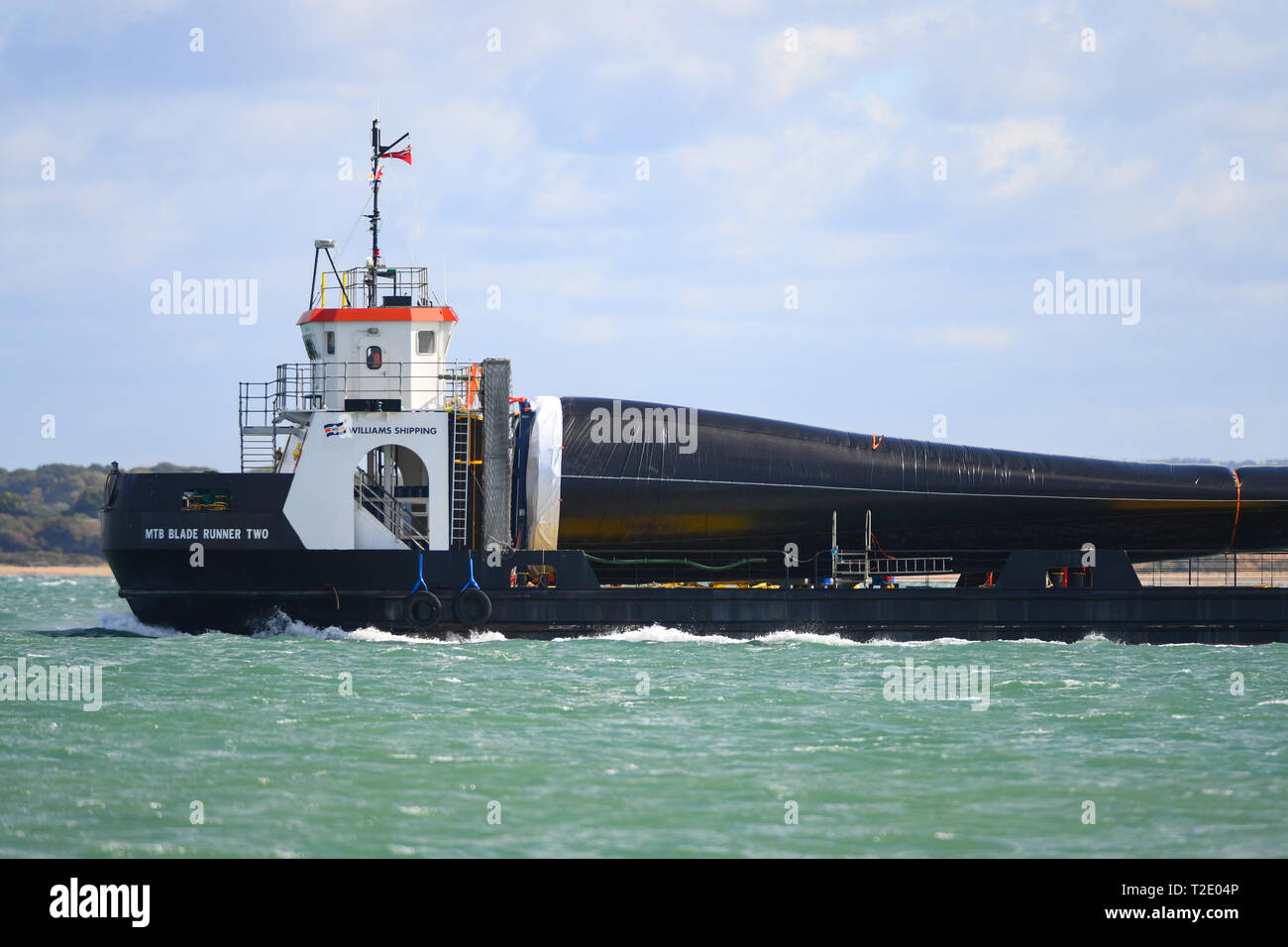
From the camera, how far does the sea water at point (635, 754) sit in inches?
519

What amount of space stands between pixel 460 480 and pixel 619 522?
132 inches

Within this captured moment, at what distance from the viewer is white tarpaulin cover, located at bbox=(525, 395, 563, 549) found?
27.6 m

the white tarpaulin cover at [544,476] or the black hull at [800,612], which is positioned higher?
the white tarpaulin cover at [544,476]

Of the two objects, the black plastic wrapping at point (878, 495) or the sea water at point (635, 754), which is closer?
the sea water at point (635, 754)

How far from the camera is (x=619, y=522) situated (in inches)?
1117

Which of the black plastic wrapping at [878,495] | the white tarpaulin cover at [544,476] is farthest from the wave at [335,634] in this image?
the black plastic wrapping at [878,495]

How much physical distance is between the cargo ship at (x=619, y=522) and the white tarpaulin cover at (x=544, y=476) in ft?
0.14

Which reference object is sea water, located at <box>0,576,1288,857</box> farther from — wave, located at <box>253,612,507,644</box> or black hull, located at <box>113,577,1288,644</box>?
black hull, located at <box>113,577,1288,644</box>

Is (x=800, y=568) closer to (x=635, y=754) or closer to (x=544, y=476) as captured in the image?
(x=544, y=476)

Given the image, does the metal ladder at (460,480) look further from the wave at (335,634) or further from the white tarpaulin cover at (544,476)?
the wave at (335,634)

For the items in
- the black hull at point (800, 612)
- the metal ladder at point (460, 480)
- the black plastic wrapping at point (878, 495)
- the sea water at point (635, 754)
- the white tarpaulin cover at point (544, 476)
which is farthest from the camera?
the black plastic wrapping at point (878, 495)

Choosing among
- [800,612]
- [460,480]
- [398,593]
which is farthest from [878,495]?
[398,593]

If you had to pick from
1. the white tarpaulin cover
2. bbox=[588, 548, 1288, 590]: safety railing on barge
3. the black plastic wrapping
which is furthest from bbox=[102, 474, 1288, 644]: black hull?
the black plastic wrapping

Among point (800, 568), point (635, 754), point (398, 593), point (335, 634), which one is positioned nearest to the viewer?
point (635, 754)
